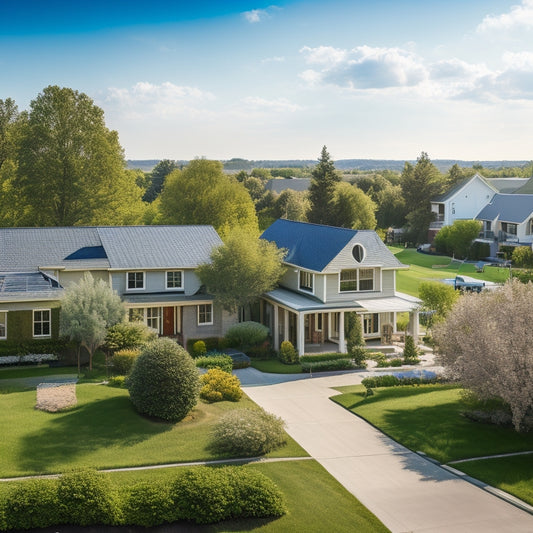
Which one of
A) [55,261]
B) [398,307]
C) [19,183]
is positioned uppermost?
[19,183]

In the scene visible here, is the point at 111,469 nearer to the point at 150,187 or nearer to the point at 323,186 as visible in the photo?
the point at 323,186

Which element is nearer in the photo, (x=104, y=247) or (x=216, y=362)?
(x=216, y=362)

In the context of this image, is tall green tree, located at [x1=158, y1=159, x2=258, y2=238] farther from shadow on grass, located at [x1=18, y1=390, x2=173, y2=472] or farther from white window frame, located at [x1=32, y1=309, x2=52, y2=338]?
shadow on grass, located at [x1=18, y1=390, x2=173, y2=472]

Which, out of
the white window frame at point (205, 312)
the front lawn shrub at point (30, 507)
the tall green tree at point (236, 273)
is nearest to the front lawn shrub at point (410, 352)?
the tall green tree at point (236, 273)

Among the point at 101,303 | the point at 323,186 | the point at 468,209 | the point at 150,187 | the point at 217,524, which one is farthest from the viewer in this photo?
the point at 150,187

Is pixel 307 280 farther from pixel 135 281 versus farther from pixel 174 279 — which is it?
pixel 135 281

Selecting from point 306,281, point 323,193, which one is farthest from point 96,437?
point 323,193

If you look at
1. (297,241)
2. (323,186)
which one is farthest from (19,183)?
(323,186)

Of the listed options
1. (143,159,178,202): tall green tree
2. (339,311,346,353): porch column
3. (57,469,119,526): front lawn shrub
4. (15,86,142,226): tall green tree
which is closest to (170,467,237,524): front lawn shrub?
(57,469,119,526): front lawn shrub
